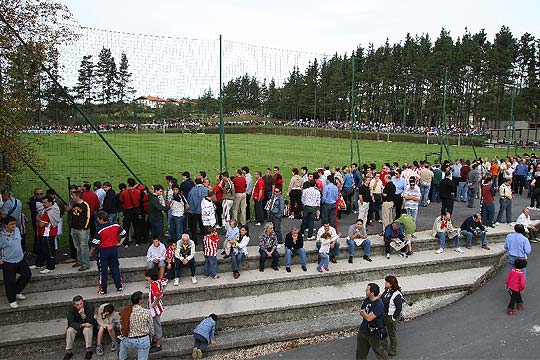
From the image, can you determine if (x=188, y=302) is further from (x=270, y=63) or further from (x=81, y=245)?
(x=270, y=63)

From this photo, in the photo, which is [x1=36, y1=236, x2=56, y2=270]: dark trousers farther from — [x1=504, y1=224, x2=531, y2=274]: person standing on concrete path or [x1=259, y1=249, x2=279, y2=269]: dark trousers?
[x1=504, y1=224, x2=531, y2=274]: person standing on concrete path

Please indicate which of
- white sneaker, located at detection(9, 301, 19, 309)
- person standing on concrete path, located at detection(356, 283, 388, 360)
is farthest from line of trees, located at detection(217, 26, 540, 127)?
white sneaker, located at detection(9, 301, 19, 309)

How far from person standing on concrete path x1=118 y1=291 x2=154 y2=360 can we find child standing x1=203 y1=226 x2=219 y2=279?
7.97 ft

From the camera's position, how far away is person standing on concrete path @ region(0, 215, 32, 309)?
7.66 metres

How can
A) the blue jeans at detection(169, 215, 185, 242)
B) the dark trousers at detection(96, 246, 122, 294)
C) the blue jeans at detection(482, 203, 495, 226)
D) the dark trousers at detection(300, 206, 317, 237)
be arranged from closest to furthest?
the dark trousers at detection(96, 246, 122, 294) < the blue jeans at detection(169, 215, 185, 242) < the dark trousers at detection(300, 206, 317, 237) < the blue jeans at detection(482, 203, 495, 226)

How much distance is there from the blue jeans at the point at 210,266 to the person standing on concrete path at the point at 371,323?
3712 mm

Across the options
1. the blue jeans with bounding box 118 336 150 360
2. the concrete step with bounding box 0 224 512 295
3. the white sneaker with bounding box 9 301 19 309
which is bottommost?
the blue jeans with bounding box 118 336 150 360

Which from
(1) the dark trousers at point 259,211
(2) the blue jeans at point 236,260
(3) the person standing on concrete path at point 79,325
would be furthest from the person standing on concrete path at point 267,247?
(3) the person standing on concrete path at point 79,325

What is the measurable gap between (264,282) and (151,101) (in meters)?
7.15

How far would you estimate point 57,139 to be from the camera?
12289 mm

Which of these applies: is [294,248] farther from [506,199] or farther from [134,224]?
[506,199]

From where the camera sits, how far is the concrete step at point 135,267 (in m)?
8.52

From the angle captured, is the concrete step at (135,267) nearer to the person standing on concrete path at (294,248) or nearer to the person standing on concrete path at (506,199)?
the person standing on concrete path at (294,248)

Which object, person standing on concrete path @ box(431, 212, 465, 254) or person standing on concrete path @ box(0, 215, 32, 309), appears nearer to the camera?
person standing on concrete path @ box(0, 215, 32, 309)
